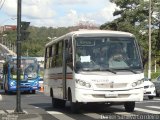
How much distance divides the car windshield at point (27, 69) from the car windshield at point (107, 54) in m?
24.0

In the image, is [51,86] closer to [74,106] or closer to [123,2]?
[74,106]

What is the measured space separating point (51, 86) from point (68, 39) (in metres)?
4.17

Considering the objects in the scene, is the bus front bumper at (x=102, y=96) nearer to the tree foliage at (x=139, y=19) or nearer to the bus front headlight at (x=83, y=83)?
the bus front headlight at (x=83, y=83)

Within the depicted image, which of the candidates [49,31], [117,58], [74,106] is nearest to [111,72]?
[117,58]

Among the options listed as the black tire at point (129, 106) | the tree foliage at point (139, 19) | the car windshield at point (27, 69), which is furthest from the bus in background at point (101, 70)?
the tree foliage at point (139, 19)

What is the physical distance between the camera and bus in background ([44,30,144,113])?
1688cm

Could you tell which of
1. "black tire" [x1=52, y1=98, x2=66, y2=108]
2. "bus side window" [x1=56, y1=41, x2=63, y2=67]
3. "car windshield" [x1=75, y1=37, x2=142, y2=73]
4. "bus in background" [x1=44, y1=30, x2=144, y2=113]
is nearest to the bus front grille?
"bus in background" [x1=44, y1=30, x2=144, y2=113]

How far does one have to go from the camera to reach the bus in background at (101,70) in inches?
664

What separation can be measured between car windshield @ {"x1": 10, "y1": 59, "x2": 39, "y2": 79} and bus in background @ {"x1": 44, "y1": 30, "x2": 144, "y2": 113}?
22866 mm

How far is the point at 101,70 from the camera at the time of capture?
17031 mm

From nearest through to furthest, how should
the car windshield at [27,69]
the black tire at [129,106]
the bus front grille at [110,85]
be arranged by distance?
the bus front grille at [110,85], the black tire at [129,106], the car windshield at [27,69]

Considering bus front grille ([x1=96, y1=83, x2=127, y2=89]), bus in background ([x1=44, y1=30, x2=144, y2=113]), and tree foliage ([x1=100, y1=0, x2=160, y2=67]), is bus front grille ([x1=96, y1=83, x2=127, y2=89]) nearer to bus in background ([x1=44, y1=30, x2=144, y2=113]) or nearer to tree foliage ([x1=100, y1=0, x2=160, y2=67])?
bus in background ([x1=44, y1=30, x2=144, y2=113])

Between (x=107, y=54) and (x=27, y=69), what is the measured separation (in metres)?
24.5

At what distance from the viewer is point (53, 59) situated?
21.7 metres
